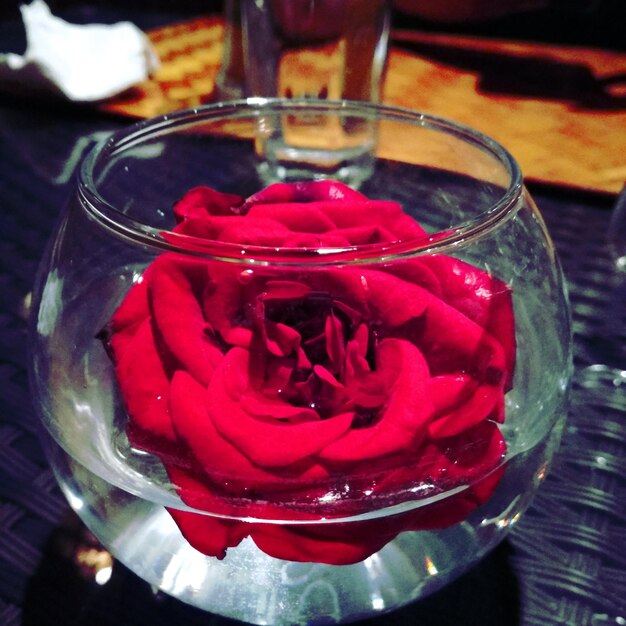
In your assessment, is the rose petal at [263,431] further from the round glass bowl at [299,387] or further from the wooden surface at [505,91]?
the wooden surface at [505,91]

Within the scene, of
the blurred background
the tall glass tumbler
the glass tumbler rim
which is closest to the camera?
the glass tumbler rim

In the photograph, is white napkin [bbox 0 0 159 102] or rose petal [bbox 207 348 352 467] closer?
rose petal [bbox 207 348 352 467]

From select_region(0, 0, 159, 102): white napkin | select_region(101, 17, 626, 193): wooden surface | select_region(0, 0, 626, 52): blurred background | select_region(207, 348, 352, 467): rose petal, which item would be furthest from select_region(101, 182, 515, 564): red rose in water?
select_region(0, 0, 626, 52): blurred background

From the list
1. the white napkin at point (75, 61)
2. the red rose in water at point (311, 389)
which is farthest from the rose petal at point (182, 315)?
the white napkin at point (75, 61)

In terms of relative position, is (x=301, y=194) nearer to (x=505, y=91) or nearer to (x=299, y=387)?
(x=299, y=387)

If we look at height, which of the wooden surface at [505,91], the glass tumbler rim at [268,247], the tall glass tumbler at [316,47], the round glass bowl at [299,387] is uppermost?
the glass tumbler rim at [268,247]

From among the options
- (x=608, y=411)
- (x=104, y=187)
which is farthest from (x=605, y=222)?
(x=104, y=187)

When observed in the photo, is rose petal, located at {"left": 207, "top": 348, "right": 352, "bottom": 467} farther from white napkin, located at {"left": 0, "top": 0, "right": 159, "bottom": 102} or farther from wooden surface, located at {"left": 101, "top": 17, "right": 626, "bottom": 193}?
white napkin, located at {"left": 0, "top": 0, "right": 159, "bottom": 102}

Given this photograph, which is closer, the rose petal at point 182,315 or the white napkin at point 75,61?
the rose petal at point 182,315
